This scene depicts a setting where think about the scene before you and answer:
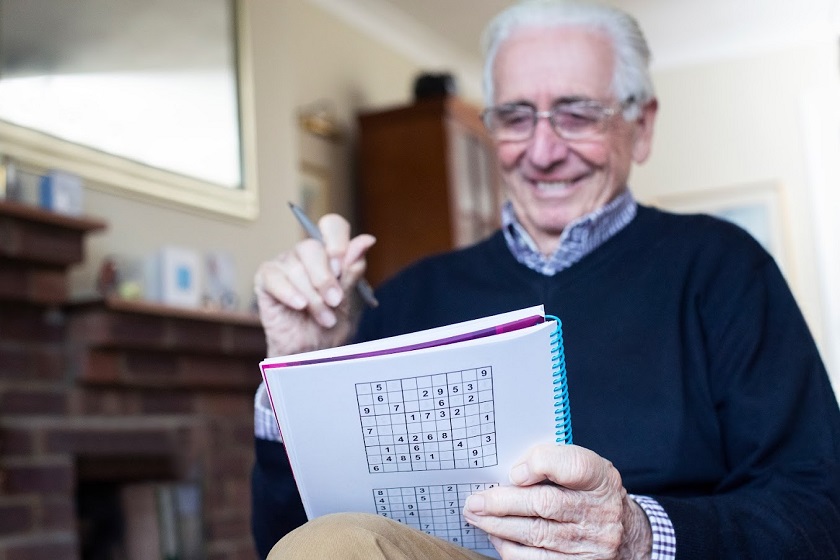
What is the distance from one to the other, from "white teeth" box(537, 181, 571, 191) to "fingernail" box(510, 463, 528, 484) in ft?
2.46

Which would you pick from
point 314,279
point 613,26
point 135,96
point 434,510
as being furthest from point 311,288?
point 135,96

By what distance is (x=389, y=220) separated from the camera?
14.9 feet

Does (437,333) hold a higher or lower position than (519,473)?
higher

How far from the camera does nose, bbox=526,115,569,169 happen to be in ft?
5.03

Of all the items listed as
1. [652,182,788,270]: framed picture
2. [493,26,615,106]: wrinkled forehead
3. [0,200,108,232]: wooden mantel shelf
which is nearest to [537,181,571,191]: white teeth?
[493,26,615,106]: wrinkled forehead

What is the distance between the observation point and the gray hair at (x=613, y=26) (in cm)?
158

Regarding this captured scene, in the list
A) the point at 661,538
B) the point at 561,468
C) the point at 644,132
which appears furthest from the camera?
the point at 644,132

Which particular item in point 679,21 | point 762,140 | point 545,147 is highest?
point 679,21

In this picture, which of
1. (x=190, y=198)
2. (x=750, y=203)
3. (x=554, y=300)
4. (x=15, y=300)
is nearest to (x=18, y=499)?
(x=15, y=300)

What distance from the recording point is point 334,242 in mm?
1293

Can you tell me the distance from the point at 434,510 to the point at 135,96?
234cm

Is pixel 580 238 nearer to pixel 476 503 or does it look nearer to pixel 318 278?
pixel 318 278

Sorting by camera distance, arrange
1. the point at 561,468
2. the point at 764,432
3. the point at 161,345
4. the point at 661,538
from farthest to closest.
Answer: the point at 161,345, the point at 764,432, the point at 661,538, the point at 561,468

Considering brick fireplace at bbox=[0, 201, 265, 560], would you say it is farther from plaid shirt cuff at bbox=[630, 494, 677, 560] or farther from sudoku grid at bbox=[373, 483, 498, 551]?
plaid shirt cuff at bbox=[630, 494, 677, 560]
